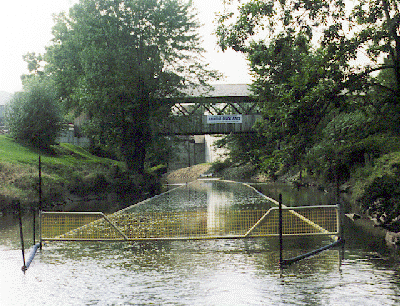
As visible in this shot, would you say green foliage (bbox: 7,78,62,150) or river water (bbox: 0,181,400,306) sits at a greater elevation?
green foliage (bbox: 7,78,62,150)

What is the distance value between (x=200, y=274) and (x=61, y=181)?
20796 mm

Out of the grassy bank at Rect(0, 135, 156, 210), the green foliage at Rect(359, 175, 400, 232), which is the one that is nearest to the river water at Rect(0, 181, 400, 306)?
the green foliage at Rect(359, 175, 400, 232)

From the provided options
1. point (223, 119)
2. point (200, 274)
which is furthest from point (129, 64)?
point (200, 274)

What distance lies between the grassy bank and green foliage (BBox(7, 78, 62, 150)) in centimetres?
112

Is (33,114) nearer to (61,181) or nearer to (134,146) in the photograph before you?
(134,146)

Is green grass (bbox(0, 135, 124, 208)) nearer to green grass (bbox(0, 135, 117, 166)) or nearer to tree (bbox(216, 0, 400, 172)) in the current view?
green grass (bbox(0, 135, 117, 166))

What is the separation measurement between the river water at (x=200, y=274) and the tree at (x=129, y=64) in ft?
80.6

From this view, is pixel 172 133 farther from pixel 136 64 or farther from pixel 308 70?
pixel 308 70

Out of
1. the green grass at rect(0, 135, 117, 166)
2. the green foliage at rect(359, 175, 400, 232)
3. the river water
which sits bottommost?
the river water

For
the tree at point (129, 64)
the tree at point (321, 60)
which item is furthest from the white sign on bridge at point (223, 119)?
the tree at point (321, 60)

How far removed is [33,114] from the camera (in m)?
39.3

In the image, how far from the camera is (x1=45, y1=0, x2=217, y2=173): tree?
37.4 meters

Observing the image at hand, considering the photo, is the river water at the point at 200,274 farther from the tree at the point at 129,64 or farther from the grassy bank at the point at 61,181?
the tree at the point at 129,64

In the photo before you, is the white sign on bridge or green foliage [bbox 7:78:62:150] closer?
green foliage [bbox 7:78:62:150]
